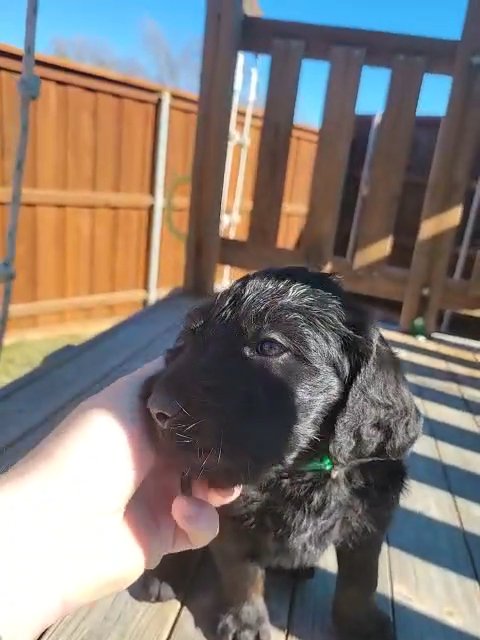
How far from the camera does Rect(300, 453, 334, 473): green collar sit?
140 centimetres

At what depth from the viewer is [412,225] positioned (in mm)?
8352

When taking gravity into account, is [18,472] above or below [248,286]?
below

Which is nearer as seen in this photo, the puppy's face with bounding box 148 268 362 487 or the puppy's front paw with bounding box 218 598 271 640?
the puppy's face with bounding box 148 268 362 487

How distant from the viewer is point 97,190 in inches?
289

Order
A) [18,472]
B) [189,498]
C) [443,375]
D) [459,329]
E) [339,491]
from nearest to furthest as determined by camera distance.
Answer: [18,472], [189,498], [339,491], [443,375], [459,329]

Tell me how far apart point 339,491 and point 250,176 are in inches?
337

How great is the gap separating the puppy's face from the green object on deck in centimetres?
253

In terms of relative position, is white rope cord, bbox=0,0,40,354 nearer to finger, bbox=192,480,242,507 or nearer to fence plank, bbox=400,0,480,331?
finger, bbox=192,480,242,507

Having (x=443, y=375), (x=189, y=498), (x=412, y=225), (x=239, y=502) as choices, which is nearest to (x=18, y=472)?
(x=189, y=498)

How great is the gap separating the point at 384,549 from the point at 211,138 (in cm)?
298

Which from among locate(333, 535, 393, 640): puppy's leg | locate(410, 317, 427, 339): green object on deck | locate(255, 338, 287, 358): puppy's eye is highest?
locate(255, 338, 287, 358): puppy's eye

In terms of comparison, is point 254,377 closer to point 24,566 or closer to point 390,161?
point 24,566

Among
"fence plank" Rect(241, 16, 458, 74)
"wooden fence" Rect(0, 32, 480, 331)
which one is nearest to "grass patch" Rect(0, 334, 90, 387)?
"wooden fence" Rect(0, 32, 480, 331)

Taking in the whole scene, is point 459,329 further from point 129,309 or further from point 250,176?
point 129,309
